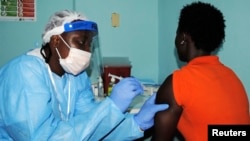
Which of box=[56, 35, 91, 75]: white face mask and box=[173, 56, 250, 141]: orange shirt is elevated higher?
box=[56, 35, 91, 75]: white face mask

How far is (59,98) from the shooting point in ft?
4.49

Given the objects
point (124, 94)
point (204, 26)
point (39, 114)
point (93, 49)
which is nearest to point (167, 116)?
point (124, 94)

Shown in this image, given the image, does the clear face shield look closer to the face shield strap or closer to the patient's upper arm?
the face shield strap

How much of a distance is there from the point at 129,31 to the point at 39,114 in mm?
→ 1344

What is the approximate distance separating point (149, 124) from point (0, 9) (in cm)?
150

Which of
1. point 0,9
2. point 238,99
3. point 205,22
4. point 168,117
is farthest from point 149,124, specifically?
point 0,9

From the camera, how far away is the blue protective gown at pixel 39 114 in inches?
43.1

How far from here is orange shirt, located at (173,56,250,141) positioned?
106 cm

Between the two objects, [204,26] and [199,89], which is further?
[204,26]

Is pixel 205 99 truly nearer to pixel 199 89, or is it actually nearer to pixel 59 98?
pixel 199 89

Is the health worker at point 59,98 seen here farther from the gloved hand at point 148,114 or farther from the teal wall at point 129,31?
the teal wall at point 129,31

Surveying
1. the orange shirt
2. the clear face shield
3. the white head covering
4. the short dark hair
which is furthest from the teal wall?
the orange shirt

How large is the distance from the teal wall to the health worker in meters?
0.87

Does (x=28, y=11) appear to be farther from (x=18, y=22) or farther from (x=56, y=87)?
(x=56, y=87)
